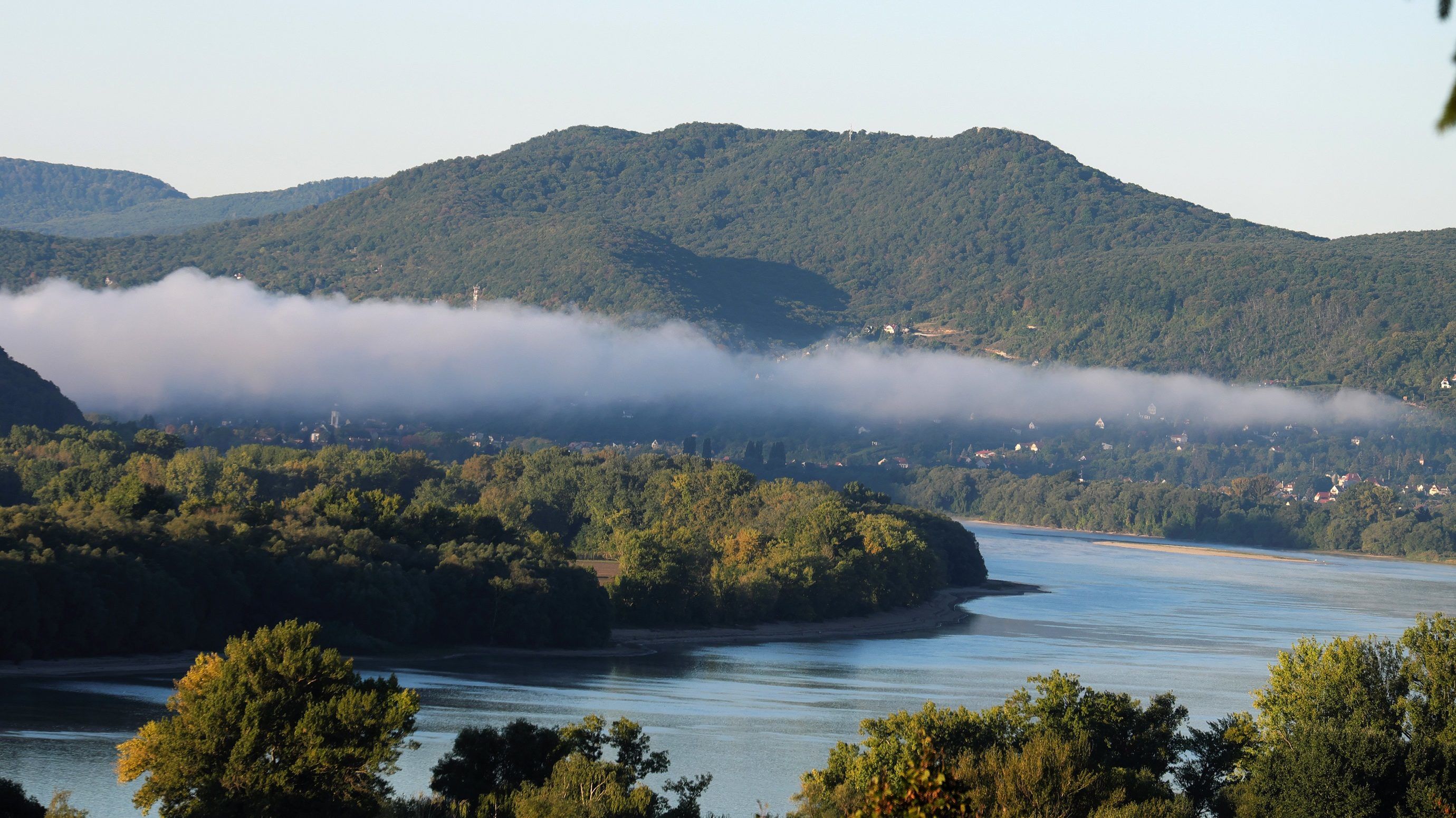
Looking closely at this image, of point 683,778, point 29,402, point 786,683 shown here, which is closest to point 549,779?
point 683,778

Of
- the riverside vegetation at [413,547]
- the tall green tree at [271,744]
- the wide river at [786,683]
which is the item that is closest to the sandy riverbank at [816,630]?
the riverside vegetation at [413,547]

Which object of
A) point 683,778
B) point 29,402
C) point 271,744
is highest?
point 29,402

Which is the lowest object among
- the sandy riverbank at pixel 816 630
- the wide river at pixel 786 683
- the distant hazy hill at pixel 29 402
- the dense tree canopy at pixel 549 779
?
the sandy riverbank at pixel 816 630

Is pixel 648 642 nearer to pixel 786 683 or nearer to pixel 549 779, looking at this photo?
pixel 786 683

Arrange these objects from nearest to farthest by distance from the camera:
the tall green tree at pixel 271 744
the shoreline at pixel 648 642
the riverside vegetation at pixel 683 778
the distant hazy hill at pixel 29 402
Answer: the tall green tree at pixel 271 744 → the riverside vegetation at pixel 683 778 → the shoreline at pixel 648 642 → the distant hazy hill at pixel 29 402

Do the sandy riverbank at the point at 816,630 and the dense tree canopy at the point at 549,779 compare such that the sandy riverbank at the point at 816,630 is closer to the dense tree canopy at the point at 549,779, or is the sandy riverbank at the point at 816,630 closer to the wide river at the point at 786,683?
the wide river at the point at 786,683

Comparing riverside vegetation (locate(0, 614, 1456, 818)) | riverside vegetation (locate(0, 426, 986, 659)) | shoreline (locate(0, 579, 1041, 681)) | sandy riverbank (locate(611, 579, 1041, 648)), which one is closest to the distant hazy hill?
riverside vegetation (locate(0, 426, 986, 659))
